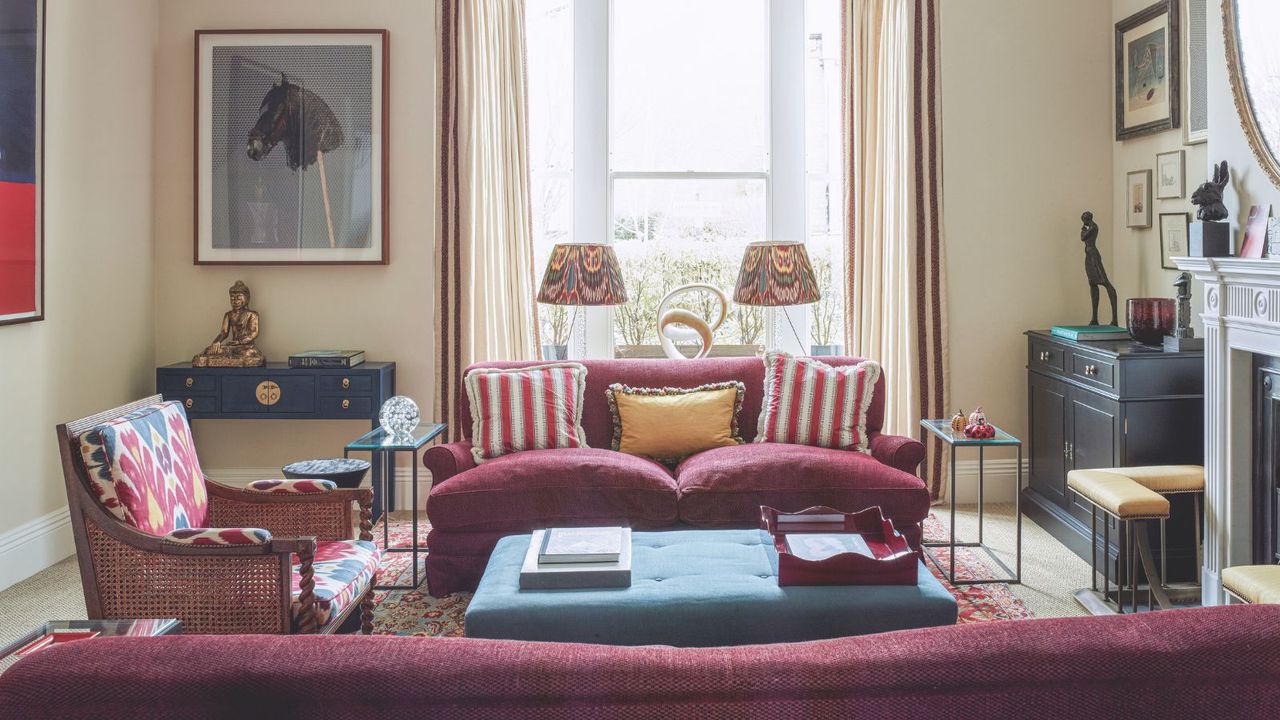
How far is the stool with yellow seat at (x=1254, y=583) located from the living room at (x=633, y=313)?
0.07 ft

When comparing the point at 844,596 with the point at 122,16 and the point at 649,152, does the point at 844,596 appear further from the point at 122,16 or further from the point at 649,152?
the point at 122,16

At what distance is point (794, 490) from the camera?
3787mm

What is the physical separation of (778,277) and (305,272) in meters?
2.44

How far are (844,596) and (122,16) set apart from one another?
425cm

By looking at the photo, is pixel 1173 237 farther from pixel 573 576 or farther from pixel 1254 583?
pixel 573 576

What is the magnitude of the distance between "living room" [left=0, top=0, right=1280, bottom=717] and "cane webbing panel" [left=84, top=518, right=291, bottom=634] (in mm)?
11

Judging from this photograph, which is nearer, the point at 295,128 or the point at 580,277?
the point at 580,277

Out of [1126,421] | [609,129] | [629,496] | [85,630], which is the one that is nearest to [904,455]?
[1126,421]

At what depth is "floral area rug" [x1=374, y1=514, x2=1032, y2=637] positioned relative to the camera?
3568 mm

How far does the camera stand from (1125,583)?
Result: 3830 millimetres

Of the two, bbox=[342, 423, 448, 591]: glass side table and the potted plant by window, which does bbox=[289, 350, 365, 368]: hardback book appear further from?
the potted plant by window

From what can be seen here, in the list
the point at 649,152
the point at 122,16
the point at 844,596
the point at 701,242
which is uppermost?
the point at 122,16

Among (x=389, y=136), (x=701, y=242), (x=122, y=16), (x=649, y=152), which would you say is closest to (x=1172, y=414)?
(x=701, y=242)

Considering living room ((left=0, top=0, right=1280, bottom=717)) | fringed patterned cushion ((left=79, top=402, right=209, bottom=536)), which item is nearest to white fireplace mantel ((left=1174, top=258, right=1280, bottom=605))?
living room ((left=0, top=0, right=1280, bottom=717))
